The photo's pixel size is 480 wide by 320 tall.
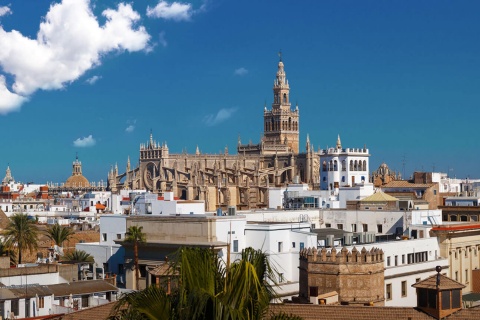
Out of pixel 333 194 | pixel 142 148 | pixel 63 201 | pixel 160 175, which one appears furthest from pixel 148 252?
pixel 142 148

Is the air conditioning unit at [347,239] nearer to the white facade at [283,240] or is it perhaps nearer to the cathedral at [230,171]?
the white facade at [283,240]

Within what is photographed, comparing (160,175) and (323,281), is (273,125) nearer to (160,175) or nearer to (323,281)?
(160,175)

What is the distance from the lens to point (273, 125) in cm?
16975

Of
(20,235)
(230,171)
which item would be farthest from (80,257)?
(230,171)

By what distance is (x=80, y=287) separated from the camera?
35.7 metres

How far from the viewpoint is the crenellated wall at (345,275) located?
33750mm

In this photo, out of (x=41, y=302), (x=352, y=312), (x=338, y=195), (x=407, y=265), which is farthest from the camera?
(x=338, y=195)

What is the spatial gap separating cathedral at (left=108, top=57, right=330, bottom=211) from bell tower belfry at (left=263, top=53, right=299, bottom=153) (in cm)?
19

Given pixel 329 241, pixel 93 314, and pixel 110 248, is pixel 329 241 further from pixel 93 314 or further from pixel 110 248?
pixel 93 314

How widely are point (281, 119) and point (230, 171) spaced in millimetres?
24589

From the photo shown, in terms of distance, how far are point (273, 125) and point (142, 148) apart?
30880mm

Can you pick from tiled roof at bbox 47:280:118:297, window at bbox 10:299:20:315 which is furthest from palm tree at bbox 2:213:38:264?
window at bbox 10:299:20:315

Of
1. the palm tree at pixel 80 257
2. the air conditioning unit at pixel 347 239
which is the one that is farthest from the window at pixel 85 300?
the air conditioning unit at pixel 347 239

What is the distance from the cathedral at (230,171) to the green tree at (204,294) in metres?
108
